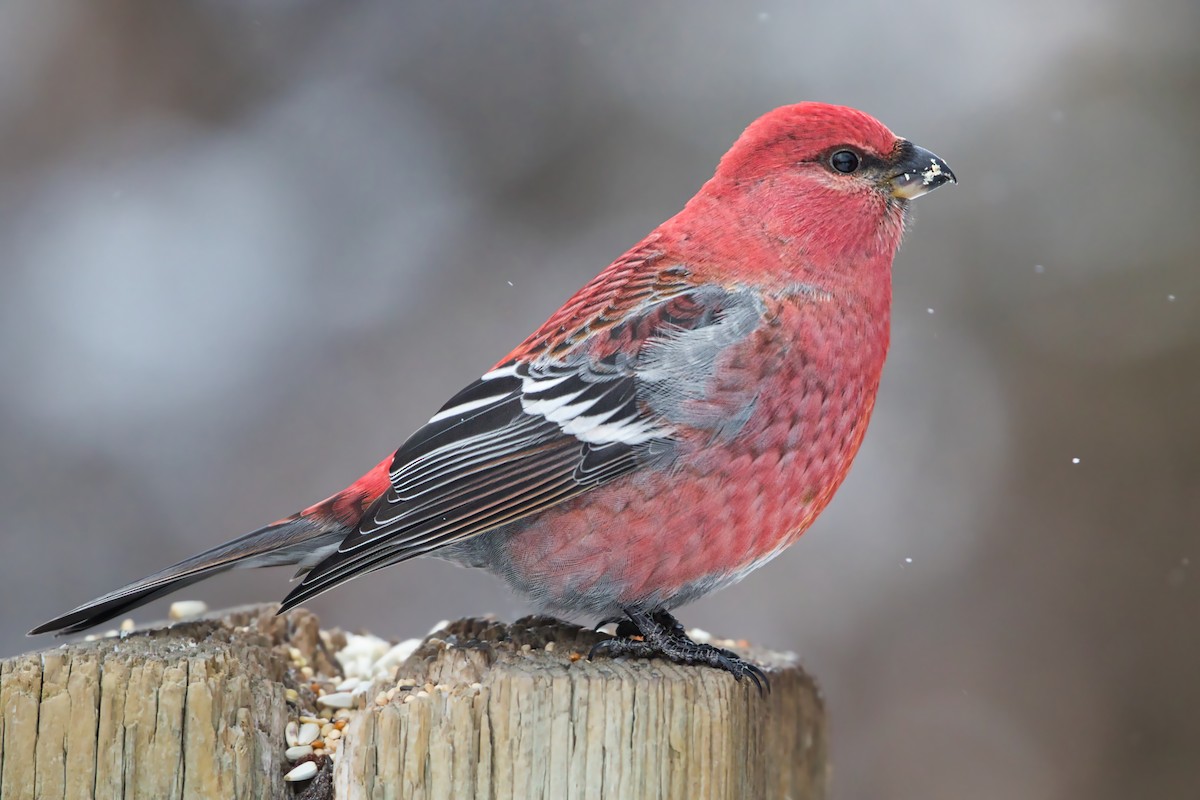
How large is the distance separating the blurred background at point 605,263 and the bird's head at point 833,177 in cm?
328

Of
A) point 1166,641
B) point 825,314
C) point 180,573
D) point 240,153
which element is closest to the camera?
point 180,573

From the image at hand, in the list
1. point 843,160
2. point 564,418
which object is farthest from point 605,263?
point 564,418

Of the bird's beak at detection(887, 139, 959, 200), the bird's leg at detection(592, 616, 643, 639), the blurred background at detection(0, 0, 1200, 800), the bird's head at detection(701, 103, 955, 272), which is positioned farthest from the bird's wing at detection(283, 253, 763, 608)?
the blurred background at detection(0, 0, 1200, 800)

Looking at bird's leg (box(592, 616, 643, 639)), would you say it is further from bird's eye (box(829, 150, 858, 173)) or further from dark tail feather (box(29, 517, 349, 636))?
bird's eye (box(829, 150, 858, 173))

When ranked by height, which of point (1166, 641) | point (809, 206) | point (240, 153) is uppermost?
point (240, 153)

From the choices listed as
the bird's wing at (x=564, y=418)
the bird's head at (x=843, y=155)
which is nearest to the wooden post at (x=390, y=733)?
the bird's wing at (x=564, y=418)

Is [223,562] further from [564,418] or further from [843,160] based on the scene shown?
[843,160]

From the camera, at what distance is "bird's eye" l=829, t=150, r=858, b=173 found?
11.0 feet

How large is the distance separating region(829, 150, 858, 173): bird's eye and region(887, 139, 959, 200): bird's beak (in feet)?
0.40

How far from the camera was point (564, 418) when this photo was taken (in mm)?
3088

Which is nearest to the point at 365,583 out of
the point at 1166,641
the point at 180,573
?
the point at 180,573

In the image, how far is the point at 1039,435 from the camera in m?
6.22

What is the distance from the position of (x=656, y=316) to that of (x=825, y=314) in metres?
0.46

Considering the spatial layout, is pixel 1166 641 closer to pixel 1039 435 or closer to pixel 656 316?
pixel 1039 435
